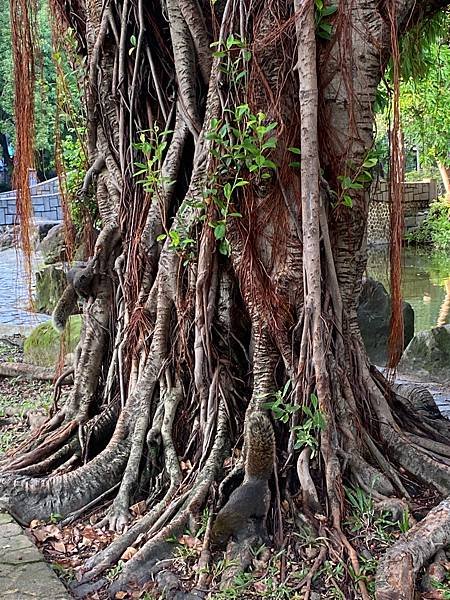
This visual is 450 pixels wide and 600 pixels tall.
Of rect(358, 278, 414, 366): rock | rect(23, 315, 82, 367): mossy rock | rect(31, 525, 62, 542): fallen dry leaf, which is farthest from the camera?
rect(358, 278, 414, 366): rock

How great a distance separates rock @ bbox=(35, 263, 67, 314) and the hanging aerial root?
9.28 meters

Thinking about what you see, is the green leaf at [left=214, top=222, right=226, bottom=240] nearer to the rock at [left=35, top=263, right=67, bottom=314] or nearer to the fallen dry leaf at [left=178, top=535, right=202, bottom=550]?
the fallen dry leaf at [left=178, top=535, right=202, bottom=550]

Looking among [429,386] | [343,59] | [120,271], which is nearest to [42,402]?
[120,271]

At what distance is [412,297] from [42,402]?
853cm

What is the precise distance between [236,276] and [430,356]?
4.24 meters

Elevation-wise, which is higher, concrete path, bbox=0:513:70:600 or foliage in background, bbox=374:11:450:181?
foliage in background, bbox=374:11:450:181

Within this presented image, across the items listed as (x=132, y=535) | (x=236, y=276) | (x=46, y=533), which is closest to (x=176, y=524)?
(x=132, y=535)

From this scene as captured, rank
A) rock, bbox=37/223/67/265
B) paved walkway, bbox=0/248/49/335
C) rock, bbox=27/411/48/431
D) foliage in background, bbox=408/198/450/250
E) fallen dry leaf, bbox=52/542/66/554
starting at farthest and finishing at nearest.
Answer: foliage in background, bbox=408/198/450/250 < rock, bbox=37/223/67/265 < paved walkway, bbox=0/248/49/335 < rock, bbox=27/411/48/431 < fallen dry leaf, bbox=52/542/66/554

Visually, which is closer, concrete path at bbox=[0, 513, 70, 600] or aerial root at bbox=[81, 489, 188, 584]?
concrete path at bbox=[0, 513, 70, 600]

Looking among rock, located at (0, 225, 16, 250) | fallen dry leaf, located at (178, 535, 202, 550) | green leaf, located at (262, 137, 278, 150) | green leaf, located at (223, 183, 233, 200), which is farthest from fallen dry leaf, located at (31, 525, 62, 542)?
rock, located at (0, 225, 16, 250)

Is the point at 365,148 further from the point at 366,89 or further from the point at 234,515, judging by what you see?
the point at 234,515

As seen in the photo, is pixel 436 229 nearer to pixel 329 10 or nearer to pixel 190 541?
pixel 329 10

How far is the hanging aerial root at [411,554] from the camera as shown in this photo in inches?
103

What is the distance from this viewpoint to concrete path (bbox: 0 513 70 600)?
2930 mm
